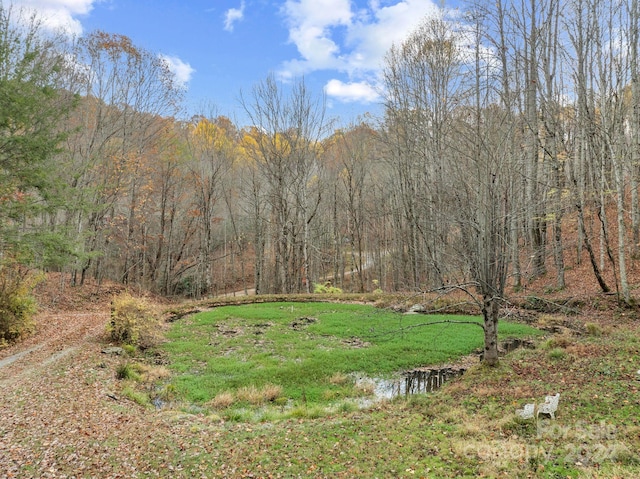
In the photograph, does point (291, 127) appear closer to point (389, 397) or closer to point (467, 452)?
point (389, 397)

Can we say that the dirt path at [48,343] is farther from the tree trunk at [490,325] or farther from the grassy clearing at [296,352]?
the tree trunk at [490,325]

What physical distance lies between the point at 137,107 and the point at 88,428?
17.8 m

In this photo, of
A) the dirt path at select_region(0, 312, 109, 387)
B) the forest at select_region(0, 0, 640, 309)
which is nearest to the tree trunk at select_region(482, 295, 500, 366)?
the forest at select_region(0, 0, 640, 309)

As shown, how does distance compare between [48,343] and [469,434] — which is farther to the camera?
[48,343]

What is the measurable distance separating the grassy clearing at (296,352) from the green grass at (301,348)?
3 centimetres

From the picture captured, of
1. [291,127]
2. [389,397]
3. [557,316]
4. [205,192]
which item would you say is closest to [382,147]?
[291,127]

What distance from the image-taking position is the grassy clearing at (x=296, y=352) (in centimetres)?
780

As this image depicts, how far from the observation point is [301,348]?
1077 centimetres

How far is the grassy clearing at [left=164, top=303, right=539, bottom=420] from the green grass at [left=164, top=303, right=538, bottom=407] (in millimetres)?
25

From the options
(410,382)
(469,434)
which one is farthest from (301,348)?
(469,434)

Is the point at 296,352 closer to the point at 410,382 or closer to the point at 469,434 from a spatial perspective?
the point at 410,382

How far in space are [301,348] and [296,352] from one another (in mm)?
530

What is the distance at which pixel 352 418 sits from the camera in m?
6.30

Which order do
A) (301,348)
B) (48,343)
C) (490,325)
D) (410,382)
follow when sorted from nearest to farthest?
(490,325) → (410,382) → (48,343) → (301,348)
